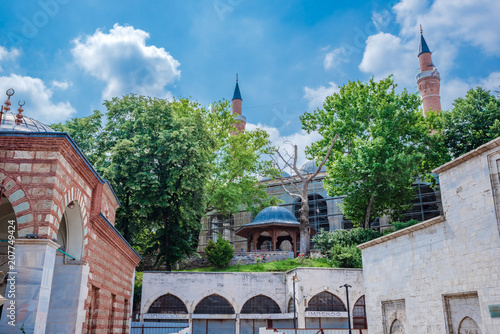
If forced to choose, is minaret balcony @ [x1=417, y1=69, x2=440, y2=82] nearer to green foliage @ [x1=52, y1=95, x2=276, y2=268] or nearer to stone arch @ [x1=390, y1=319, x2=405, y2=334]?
green foliage @ [x1=52, y1=95, x2=276, y2=268]

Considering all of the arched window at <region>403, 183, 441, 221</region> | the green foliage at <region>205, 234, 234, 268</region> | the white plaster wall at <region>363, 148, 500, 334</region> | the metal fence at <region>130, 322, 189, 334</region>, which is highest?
the arched window at <region>403, 183, 441, 221</region>

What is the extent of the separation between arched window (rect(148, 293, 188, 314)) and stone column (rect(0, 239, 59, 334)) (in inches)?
665

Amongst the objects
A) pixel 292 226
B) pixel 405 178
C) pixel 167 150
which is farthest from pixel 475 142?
A: pixel 167 150

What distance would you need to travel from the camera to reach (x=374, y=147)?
26.8m

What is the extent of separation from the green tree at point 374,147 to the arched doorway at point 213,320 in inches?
434

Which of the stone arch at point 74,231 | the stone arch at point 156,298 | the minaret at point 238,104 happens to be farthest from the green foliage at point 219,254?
the minaret at point 238,104

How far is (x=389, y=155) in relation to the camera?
2681 centimetres

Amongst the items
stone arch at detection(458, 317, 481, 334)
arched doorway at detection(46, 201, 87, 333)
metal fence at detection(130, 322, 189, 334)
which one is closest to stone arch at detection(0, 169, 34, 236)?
arched doorway at detection(46, 201, 87, 333)

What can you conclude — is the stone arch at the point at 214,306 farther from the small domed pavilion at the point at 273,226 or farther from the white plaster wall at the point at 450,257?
the white plaster wall at the point at 450,257

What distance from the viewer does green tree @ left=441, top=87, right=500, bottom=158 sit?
27.5 meters

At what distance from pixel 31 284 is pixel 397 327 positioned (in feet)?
38.1

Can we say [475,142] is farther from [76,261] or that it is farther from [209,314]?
[76,261]

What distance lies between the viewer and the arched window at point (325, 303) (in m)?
22.2

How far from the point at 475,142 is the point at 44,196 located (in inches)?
1076
